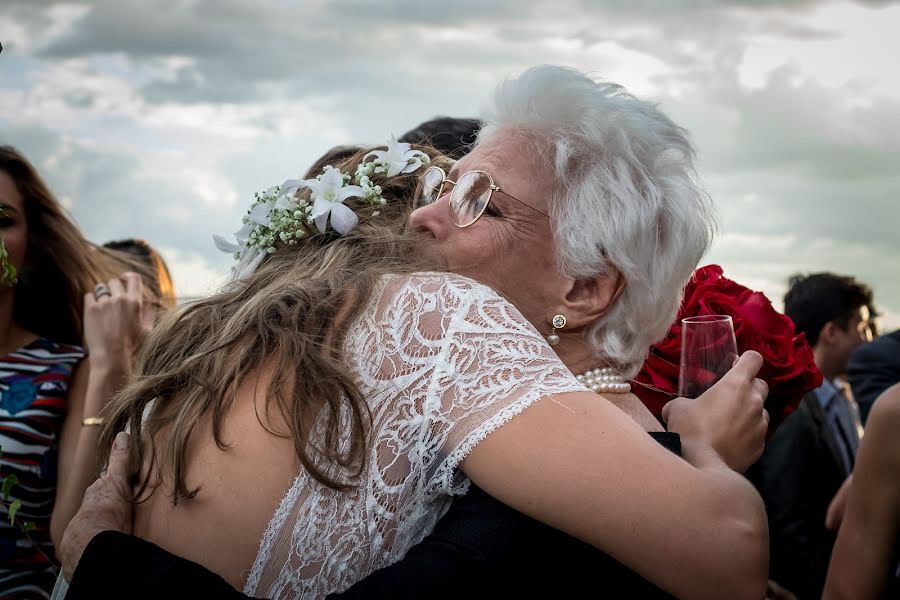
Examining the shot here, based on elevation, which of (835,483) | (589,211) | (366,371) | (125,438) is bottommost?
(835,483)

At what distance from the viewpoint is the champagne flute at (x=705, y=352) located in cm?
238

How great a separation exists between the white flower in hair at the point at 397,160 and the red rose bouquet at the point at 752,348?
947mm

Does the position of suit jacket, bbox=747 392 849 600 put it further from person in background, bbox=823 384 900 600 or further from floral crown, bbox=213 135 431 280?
floral crown, bbox=213 135 431 280

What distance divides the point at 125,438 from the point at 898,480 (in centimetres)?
226

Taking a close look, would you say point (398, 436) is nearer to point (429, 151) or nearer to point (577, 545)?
point (577, 545)

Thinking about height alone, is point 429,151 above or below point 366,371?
above

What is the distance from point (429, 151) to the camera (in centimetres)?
297

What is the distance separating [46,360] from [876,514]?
3403mm

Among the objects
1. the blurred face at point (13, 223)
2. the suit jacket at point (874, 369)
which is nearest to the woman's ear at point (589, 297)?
the blurred face at point (13, 223)

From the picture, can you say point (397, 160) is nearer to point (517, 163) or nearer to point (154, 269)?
point (517, 163)

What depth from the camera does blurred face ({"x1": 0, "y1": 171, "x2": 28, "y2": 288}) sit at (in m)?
3.94

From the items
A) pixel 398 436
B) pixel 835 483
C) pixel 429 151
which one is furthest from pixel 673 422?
pixel 835 483

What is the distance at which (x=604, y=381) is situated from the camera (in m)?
2.36

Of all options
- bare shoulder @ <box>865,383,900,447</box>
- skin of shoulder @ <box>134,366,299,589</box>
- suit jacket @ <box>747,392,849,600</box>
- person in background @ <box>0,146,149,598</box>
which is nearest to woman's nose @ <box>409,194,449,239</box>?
skin of shoulder @ <box>134,366,299,589</box>
